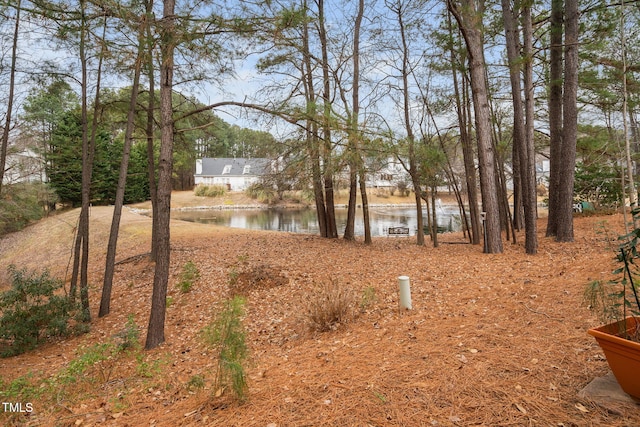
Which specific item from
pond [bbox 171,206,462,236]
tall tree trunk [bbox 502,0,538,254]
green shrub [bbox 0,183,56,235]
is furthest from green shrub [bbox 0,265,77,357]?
pond [bbox 171,206,462,236]

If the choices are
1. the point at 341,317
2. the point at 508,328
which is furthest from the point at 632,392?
the point at 341,317

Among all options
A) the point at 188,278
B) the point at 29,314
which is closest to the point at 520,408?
the point at 188,278

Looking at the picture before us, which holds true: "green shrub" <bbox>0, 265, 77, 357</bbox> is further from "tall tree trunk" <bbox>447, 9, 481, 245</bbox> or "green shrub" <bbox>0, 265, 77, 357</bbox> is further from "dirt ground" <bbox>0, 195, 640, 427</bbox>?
"tall tree trunk" <bbox>447, 9, 481, 245</bbox>

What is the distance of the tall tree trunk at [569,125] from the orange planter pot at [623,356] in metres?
7.01

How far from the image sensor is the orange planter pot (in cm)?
177

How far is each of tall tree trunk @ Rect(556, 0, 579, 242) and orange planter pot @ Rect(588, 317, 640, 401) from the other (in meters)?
7.01

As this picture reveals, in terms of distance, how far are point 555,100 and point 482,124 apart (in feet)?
9.51

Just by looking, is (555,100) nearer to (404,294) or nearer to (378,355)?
(404,294)

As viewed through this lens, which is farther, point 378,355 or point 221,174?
point 221,174

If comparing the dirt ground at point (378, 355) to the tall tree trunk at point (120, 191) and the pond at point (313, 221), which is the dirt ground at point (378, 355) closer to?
the tall tree trunk at point (120, 191)

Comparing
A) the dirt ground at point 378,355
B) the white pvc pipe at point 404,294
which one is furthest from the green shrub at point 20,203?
the white pvc pipe at point 404,294

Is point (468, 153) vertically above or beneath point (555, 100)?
beneath

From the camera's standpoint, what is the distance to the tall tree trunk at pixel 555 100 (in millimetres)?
7742

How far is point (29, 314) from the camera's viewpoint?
18.0ft
